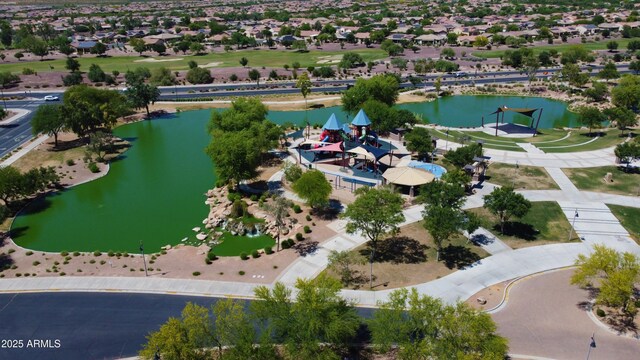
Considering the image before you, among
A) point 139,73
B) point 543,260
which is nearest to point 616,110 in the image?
point 543,260

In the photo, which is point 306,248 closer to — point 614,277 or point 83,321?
point 83,321

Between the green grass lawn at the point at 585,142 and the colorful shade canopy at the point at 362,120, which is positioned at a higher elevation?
the colorful shade canopy at the point at 362,120

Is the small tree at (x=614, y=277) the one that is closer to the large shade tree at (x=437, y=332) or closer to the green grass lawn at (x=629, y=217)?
the large shade tree at (x=437, y=332)

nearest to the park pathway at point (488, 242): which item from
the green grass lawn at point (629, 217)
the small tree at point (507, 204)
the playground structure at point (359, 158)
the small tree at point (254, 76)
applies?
the small tree at point (507, 204)

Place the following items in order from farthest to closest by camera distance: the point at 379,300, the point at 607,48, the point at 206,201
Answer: the point at 607,48 → the point at 206,201 → the point at 379,300

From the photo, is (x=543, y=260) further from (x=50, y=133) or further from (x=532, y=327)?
(x=50, y=133)

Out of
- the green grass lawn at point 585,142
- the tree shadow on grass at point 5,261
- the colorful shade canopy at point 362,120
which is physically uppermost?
the colorful shade canopy at point 362,120
